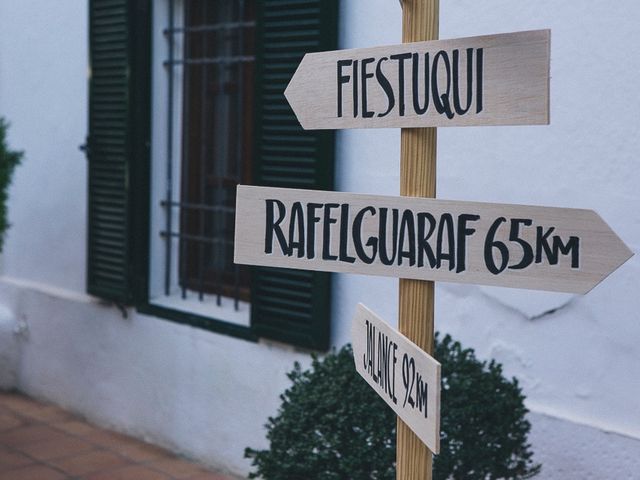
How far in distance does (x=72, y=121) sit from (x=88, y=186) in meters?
0.47

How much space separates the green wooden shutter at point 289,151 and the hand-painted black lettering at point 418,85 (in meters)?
2.28

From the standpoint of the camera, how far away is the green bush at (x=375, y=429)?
3035 mm

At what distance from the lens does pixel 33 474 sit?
204 inches

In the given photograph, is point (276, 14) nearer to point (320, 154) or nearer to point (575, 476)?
point (320, 154)

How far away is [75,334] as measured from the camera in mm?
6289

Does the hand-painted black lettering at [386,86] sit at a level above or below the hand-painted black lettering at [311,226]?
above

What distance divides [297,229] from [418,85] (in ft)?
1.44

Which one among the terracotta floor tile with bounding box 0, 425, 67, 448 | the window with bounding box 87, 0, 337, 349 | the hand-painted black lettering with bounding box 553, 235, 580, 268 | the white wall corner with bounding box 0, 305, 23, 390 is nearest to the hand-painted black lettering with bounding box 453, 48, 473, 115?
the hand-painted black lettering with bounding box 553, 235, 580, 268

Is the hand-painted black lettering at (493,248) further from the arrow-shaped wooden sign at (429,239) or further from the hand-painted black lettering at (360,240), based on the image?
the hand-painted black lettering at (360,240)

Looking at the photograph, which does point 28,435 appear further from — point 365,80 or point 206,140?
point 365,80

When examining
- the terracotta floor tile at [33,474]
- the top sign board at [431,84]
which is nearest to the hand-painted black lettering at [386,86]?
the top sign board at [431,84]

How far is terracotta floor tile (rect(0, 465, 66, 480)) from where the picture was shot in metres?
5.13

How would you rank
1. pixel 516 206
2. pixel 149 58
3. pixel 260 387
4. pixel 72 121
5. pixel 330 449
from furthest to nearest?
1. pixel 72 121
2. pixel 149 58
3. pixel 260 387
4. pixel 330 449
5. pixel 516 206

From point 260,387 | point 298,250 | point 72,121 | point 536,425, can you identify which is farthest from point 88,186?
point 298,250
